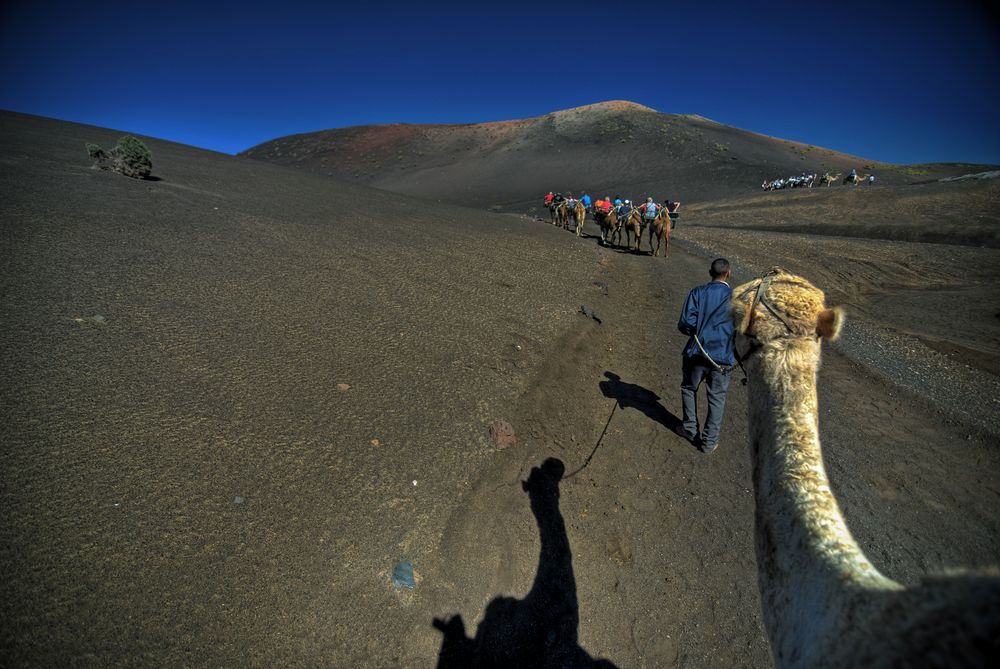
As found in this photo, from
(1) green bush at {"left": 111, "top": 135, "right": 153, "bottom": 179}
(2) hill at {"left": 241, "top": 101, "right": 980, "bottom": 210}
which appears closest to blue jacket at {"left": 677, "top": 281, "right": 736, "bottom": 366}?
(1) green bush at {"left": 111, "top": 135, "right": 153, "bottom": 179}

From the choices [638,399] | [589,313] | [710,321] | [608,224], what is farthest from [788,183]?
[710,321]

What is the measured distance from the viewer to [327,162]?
66.0m

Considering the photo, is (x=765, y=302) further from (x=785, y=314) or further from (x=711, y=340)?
(x=711, y=340)

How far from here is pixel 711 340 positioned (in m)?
4.46

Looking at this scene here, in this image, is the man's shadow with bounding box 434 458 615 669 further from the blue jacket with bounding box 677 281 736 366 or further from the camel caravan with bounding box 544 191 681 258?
the camel caravan with bounding box 544 191 681 258

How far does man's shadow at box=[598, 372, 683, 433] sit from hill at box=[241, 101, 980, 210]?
31966mm

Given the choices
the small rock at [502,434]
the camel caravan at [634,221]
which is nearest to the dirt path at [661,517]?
the small rock at [502,434]

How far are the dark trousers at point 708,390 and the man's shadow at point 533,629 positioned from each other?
2.31 m

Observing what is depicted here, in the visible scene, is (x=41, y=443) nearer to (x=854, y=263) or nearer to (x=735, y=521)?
(x=735, y=521)

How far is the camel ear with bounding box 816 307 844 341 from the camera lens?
5.14 feet

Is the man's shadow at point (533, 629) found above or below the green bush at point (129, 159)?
below

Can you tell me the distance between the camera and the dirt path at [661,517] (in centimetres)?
297

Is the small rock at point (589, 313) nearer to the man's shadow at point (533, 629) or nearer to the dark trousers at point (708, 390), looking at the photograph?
the dark trousers at point (708, 390)

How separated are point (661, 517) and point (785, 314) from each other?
3.00m
